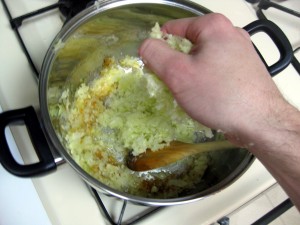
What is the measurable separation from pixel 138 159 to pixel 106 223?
0.50 feet

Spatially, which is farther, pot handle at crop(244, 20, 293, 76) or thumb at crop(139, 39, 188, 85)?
pot handle at crop(244, 20, 293, 76)

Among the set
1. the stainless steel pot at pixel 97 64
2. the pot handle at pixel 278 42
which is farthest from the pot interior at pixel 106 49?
the pot handle at pixel 278 42

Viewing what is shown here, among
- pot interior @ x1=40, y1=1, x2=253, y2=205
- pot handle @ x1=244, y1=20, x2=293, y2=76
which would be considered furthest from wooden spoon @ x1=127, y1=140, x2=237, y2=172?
pot handle @ x1=244, y1=20, x2=293, y2=76

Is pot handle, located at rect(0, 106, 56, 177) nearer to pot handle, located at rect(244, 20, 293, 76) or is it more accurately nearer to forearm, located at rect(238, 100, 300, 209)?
forearm, located at rect(238, 100, 300, 209)

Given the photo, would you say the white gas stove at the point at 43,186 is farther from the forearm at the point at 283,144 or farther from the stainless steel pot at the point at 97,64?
the forearm at the point at 283,144

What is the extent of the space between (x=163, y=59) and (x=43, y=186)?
0.31 m

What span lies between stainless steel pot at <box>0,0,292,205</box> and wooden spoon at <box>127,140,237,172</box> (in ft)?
0.19

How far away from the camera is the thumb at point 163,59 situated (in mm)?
519

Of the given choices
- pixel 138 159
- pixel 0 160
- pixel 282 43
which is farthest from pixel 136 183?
pixel 282 43

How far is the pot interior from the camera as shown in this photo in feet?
2.07

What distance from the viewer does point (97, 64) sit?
2.75 feet

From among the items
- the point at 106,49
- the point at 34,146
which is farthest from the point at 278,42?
the point at 34,146

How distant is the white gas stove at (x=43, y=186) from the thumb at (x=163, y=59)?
0.85 feet

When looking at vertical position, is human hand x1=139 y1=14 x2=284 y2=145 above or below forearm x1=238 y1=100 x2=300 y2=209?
above
